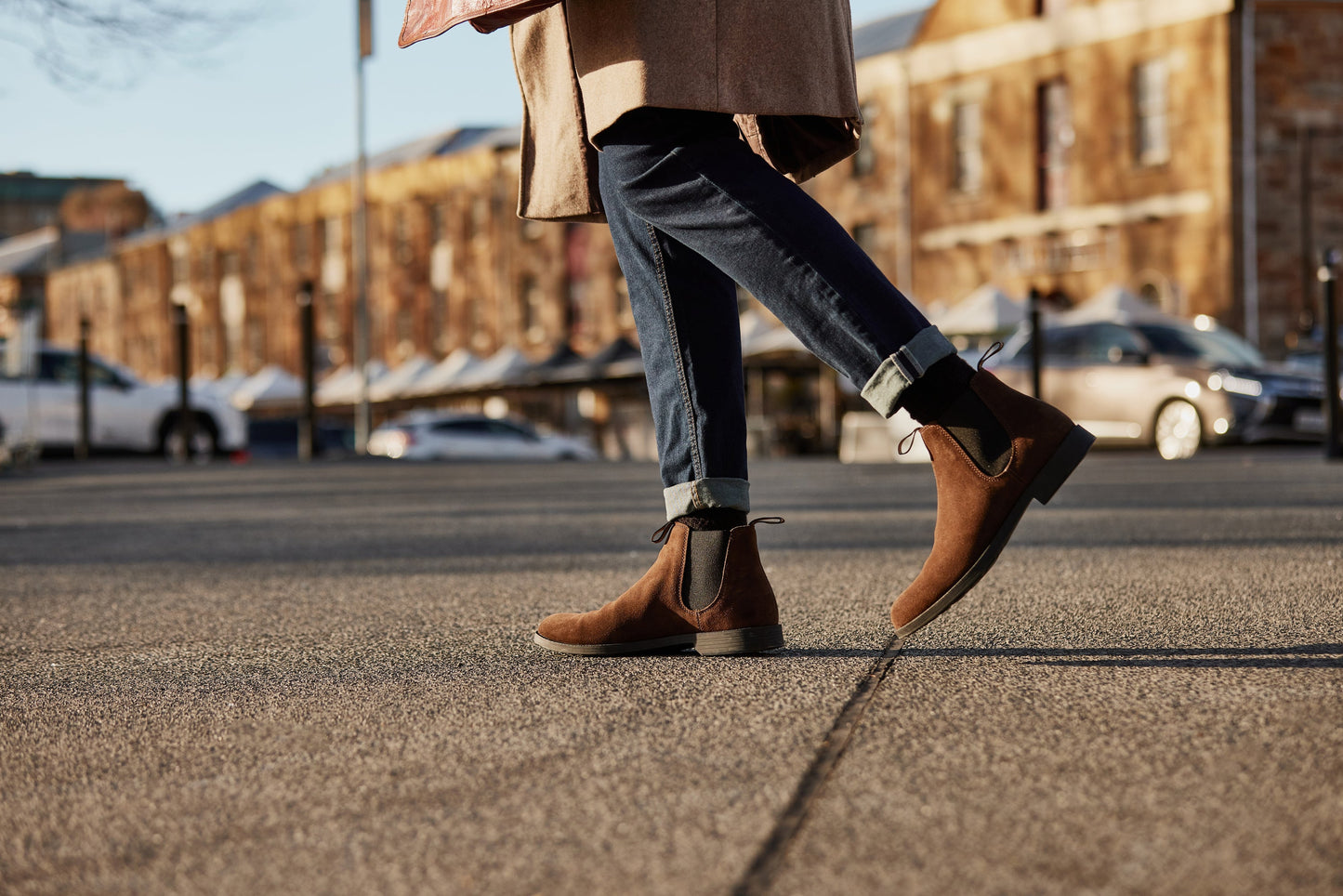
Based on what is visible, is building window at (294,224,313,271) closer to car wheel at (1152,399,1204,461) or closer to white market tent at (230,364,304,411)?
white market tent at (230,364,304,411)

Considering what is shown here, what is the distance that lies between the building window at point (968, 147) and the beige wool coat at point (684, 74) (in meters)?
28.6

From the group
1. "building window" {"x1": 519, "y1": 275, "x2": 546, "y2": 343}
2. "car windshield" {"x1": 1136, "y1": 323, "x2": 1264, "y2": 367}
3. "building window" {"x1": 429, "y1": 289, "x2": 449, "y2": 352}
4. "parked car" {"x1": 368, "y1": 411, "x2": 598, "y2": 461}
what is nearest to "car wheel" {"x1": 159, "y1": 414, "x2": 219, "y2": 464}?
"parked car" {"x1": 368, "y1": 411, "x2": 598, "y2": 461}

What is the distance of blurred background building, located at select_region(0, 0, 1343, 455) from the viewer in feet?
84.5

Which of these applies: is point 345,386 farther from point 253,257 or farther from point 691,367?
point 691,367

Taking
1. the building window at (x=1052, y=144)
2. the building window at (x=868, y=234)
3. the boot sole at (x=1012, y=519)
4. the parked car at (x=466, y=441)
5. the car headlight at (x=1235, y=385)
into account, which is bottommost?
the parked car at (x=466, y=441)

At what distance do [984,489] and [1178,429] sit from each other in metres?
13.2

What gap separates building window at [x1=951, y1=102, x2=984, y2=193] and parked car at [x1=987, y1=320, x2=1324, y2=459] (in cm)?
1469

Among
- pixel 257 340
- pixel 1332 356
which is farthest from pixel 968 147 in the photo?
pixel 257 340

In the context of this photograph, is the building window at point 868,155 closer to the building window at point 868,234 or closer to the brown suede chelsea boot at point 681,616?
the building window at point 868,234

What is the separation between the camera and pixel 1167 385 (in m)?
14.5

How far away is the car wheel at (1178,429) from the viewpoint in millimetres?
14312

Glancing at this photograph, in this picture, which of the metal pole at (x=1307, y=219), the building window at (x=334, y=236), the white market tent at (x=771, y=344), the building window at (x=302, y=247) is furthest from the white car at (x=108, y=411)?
the building window at (x=302, y=247)

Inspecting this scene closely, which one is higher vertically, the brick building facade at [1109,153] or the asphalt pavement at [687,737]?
the brick building facade at [1109,153]

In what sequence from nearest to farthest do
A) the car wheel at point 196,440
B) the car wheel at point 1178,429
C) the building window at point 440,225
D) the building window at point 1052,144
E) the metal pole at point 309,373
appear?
1. the car wheel at point 1178,429
2. the car wheel at point 196,440
3. the metal pole at point 309,373
4. the building window at point 1052,144
5. the building window at point 440,225
